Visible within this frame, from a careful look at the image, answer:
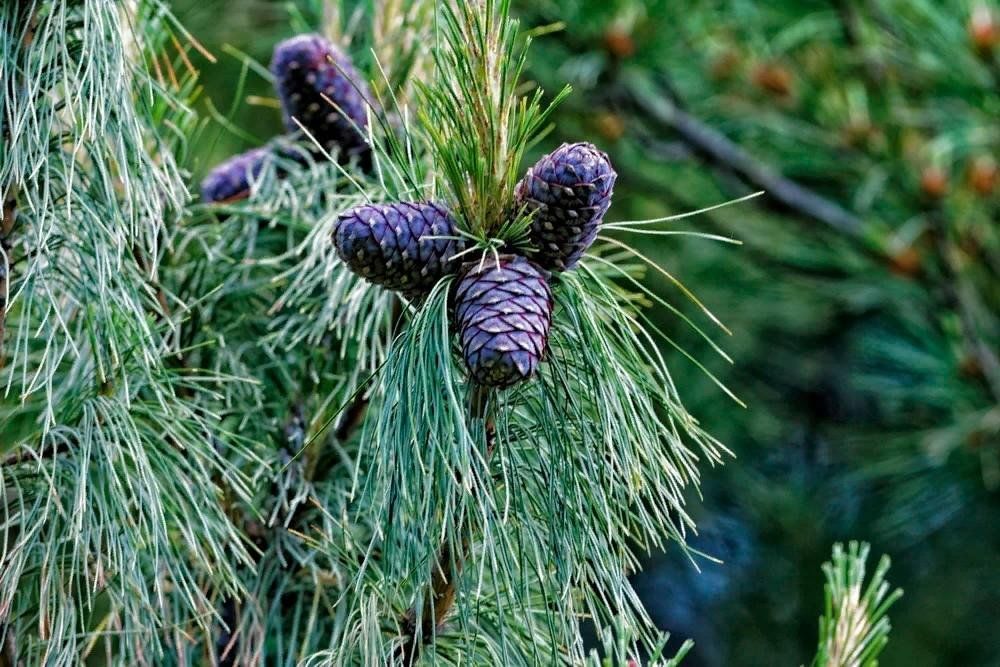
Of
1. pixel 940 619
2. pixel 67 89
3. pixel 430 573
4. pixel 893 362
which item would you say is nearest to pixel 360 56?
pixel 67 89

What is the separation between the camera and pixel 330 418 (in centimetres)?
43

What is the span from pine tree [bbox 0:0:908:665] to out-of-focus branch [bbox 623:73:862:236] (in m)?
0.84

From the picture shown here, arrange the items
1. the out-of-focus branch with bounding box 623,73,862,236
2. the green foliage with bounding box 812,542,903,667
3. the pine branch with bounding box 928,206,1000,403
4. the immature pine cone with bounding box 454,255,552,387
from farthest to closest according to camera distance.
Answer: the out-of-focus branch with bounding box 623,73,862,236
the pine branch with bounding box 928,206,1000,403
the green foliage with bounding box 812,542,903,667
the immature pine cone with bounding box 454,255,552,387

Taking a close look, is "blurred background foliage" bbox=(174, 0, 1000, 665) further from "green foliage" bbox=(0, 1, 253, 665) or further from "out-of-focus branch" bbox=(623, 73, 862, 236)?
"green foliage" bbox=(0, 1, 253, 665)

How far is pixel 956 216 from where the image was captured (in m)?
1.25

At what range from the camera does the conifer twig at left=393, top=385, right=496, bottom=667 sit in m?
0.41

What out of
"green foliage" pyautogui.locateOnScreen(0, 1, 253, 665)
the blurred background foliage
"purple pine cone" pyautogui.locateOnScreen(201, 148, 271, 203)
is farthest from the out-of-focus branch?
"green foliage" pyautogui.locateOnScreen(0, 1, 253, 665)

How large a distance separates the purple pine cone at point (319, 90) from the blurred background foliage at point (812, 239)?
1.59 feet

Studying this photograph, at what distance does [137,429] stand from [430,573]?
126 mm

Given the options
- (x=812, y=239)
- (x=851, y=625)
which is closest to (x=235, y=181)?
(x=851, y=625)

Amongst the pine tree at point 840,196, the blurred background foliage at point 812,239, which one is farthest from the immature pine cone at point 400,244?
the pine tree at point 840,196

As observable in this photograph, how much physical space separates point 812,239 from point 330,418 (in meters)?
1.10

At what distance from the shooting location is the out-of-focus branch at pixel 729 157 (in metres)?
1.32

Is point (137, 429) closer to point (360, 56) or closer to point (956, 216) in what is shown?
point (360, 56)
